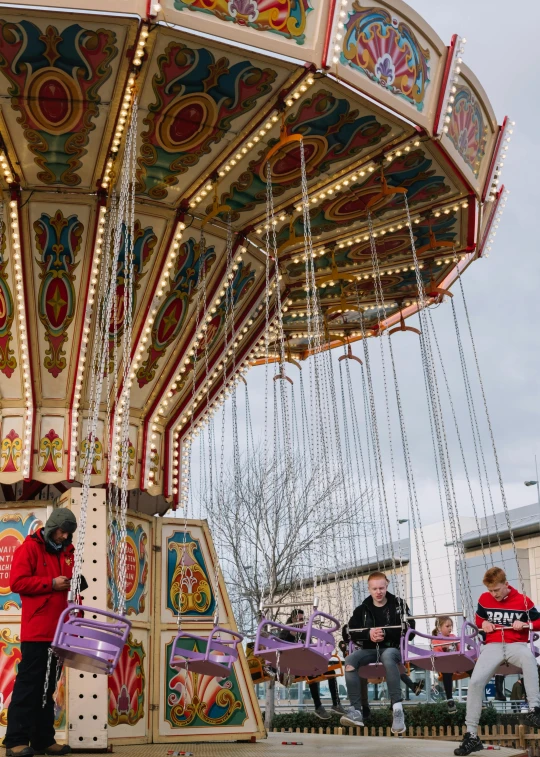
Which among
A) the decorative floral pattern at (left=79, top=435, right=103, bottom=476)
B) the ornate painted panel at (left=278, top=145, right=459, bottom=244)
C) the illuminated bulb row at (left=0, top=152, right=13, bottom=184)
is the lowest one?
the decorative floral pattern at (left=79, top=435, right=103, bottom=476)

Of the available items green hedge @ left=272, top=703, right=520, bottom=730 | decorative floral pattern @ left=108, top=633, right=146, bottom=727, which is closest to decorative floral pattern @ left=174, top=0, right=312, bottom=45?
decorative floral pattern @ left=108, top=633, right=146, bottom=727

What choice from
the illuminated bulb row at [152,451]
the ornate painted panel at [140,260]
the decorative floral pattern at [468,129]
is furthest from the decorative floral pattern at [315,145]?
the illuminated bulb row at [152,451]

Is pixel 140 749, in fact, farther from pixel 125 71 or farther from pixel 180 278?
pixel 125 71

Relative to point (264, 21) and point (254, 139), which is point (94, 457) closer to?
point (254, 139)

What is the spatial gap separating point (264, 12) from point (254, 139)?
1.49m

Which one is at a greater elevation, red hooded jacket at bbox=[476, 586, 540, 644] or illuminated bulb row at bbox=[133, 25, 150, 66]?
illuminated bulb row at bbox=[133, 25, 150, 66]

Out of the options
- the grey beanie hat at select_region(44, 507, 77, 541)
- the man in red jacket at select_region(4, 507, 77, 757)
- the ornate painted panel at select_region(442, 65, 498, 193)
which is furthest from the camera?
the ornate painted panel at select_region(442, 65, 498, 193)

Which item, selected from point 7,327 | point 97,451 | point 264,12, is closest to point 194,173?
point 264,12

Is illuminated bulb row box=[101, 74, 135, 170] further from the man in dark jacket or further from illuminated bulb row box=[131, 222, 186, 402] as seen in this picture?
the man in dark jacket

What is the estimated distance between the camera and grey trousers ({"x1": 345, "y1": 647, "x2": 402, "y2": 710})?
7.58m

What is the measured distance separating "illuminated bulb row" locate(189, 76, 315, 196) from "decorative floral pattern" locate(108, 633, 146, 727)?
4.68 meters

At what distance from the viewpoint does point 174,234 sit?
998 cm

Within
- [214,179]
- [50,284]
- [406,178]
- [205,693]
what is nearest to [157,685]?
[205,693]

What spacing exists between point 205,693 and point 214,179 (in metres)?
5.35
